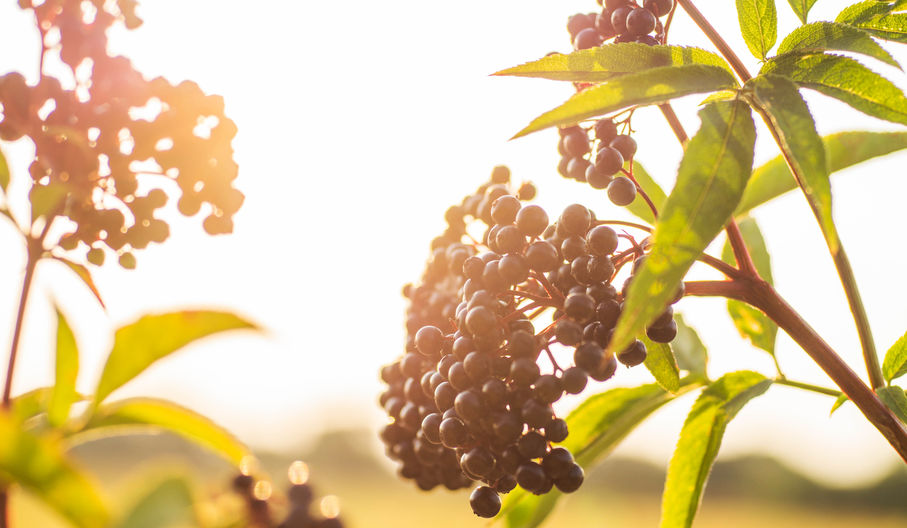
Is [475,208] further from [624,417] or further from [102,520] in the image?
[102,520]

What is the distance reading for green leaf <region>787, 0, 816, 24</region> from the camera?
3.46 ft

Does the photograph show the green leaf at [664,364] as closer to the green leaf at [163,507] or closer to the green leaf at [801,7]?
the green leaf at [801,7]

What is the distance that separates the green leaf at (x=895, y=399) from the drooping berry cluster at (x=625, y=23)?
2.26 ft

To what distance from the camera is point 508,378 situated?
1.02m

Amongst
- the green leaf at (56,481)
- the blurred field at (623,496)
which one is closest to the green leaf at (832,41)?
the green leaf at (56,481)

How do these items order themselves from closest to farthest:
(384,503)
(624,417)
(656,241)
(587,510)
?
(656,241) < (624,417) < (384,503) < (587,510)

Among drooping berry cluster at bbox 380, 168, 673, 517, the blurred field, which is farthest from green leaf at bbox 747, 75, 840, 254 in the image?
the blurred field

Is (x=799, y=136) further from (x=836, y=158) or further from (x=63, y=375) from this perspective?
(x=63, y=375)

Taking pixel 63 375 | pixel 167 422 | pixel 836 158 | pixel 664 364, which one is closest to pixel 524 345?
pixel 664 364

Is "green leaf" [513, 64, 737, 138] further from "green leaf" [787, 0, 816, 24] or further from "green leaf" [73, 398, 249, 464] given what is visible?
"green leaf" [73, 398, 249, 464]

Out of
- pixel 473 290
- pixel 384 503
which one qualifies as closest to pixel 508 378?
pixel 473 290

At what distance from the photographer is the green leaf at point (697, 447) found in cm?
120

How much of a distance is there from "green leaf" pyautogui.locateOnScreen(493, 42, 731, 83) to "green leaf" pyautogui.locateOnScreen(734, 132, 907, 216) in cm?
44

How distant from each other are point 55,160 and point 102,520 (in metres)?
0.59
